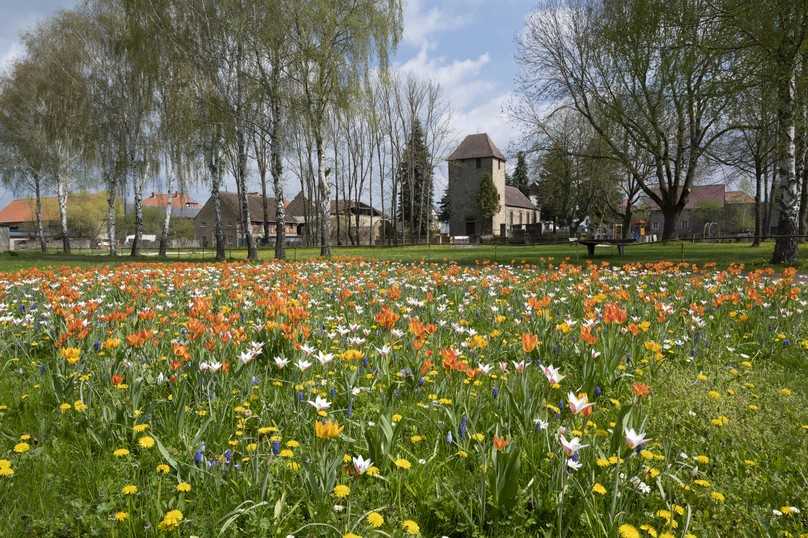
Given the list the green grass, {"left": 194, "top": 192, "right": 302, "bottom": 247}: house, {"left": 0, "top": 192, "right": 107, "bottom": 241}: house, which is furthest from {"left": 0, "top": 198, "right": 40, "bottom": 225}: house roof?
the green grass

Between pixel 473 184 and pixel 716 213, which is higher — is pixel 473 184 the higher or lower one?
the higher one

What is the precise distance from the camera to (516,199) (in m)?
72.4

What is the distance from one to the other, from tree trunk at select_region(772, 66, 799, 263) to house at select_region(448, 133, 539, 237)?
42.9 metres

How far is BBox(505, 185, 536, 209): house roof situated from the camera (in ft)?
227

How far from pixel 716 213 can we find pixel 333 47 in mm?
70914

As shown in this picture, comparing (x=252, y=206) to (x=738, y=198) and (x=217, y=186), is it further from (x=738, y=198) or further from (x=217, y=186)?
(x=738, y=198)

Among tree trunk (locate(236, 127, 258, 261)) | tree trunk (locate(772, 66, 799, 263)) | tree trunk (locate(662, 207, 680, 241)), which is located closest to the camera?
tree trunk (locate(772, 66, 799, 263))

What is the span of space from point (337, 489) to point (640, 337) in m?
3.31

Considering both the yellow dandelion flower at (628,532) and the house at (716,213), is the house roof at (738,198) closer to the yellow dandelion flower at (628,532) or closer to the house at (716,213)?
the house at (716,213)

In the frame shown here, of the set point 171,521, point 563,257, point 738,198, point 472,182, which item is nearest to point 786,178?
point 563,257

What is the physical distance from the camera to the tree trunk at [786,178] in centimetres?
1420

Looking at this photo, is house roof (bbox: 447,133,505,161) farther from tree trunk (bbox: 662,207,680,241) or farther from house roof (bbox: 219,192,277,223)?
tree trunk (bbox: 662,207,680,241)

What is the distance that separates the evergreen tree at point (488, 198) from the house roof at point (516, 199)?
31.1 ft

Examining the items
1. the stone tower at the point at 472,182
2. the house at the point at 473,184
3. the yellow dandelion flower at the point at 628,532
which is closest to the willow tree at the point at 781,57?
the yellow dandelion flower at the point at 628,532
